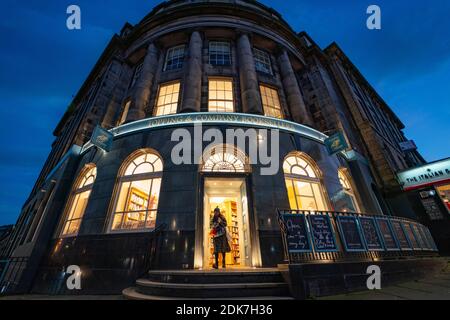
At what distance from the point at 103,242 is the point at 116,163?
3515 mm

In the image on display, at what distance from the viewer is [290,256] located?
504 cm

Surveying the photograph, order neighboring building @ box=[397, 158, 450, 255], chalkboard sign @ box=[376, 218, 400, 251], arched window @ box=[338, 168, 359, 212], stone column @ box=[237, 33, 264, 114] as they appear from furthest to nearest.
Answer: neighboring building @ box=[397, 158, 450, 255] → stone column @ box=[237, 33, 264, 114] → arched window @ box=[338, 168, 359, 212] → chalkboard sign @ box=[376, 218, 400, 251]

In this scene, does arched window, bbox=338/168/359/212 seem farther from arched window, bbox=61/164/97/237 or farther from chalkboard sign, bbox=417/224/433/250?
arched window, bbox=61/164/97/237

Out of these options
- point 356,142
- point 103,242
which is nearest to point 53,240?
point 103,242

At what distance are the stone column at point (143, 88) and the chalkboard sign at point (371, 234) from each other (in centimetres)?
1144

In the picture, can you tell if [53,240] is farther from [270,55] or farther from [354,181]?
[270,55]

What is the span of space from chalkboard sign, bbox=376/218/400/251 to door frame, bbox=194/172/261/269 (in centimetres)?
416

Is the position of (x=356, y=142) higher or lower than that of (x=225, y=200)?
higher

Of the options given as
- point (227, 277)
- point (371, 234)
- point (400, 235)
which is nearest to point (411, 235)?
point (400, 235)

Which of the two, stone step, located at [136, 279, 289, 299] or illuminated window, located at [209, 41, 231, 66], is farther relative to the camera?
illuminated window, located at [209, 41, 231, 66]

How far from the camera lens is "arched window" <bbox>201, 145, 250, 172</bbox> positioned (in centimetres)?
860

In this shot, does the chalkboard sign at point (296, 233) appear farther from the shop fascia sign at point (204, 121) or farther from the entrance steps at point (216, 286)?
the shop fascia sign at point (204, 121)

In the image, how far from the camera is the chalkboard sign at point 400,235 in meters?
6.73

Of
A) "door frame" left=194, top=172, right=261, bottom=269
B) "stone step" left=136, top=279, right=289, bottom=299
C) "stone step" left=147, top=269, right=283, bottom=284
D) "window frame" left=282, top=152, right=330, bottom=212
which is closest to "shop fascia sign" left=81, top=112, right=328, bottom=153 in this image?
"window frame" left=282, top=152, right=330, bottom=212
